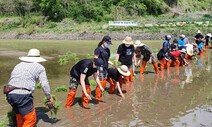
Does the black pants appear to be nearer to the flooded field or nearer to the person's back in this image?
the person's back

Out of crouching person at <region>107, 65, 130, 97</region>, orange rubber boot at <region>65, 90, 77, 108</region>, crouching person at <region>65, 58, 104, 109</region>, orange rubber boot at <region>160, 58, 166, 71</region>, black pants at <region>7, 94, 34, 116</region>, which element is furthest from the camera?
orange rubber boot at <region>160, 58, 166, 71</region>

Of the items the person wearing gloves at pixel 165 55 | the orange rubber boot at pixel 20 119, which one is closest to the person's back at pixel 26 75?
the orange rubber boot at pixel 20 119

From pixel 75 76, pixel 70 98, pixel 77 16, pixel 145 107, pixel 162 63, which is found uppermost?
pixel 77 16

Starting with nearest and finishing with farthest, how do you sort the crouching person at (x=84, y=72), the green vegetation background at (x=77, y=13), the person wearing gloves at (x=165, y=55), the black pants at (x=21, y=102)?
1. the black pants at (x=21, y=102)
2. the crouching person at (x=84, y=72)
3. the person wearing gloves at (x=165, y=55)
4. the green vegetation background at (x=77, y=13)

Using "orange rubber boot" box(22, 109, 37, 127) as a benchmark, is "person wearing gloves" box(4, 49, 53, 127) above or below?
above

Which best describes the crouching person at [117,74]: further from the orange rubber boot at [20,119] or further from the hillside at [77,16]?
the hillside at [77,16]

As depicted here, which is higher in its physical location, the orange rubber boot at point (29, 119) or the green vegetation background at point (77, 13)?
the green vegetation background at point (77, 13)

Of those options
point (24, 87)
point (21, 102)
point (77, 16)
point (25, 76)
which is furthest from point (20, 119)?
point (77, 16)

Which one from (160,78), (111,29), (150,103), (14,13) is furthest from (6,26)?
(150,103)

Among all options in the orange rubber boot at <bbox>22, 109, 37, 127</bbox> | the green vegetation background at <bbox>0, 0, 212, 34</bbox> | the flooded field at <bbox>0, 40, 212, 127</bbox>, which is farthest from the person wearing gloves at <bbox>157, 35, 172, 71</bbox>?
the green vegetation background at <bbox>0, 0, 212, 34</bbox>

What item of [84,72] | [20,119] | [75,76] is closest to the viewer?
[20,119]

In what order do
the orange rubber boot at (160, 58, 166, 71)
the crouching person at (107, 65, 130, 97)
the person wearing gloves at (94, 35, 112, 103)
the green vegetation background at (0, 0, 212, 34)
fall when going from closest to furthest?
the person wearing gloves at (94, 35, 112, 103)
the crouching person at (107, 65, 130, 97)
the orange rubber boot at (160, 58, 166, 71)
the green vegetation background at (0, 0, 212, 34)

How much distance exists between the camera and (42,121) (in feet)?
21.2

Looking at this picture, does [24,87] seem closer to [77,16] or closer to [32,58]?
[32,58]
